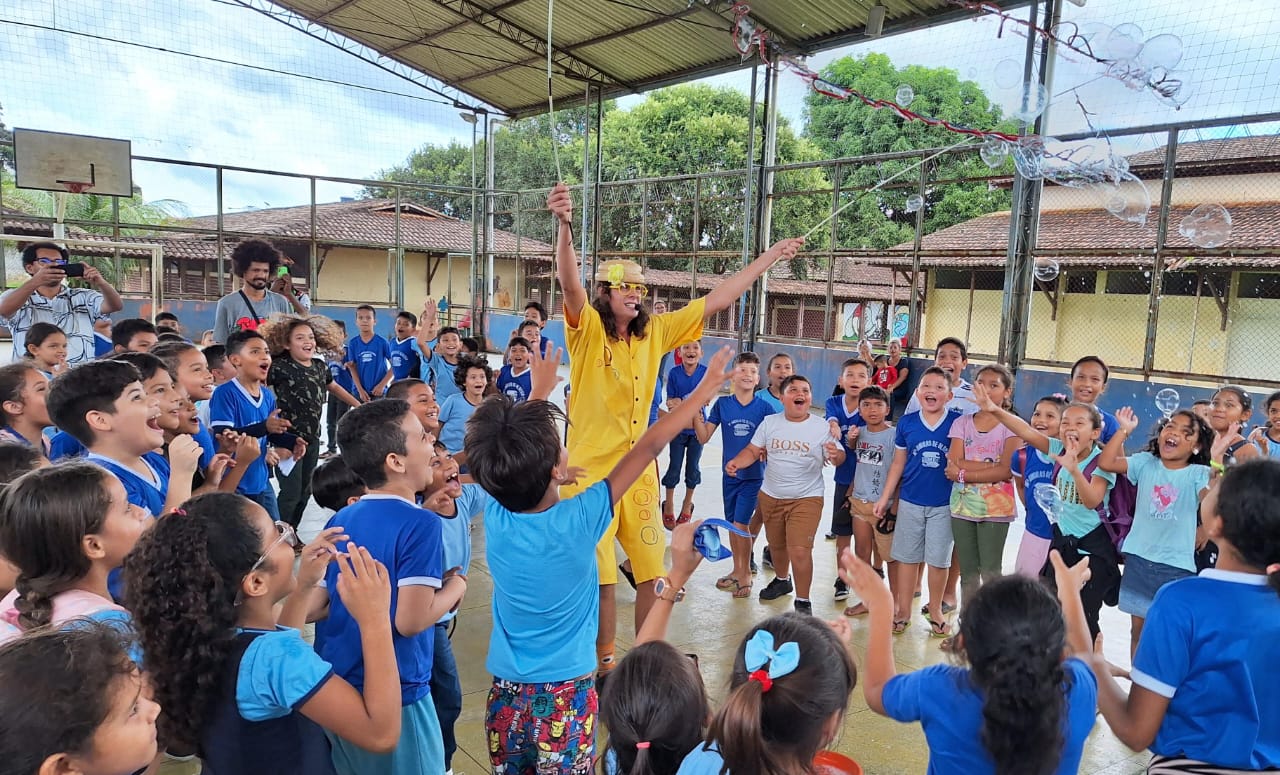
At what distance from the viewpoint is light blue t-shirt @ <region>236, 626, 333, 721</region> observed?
1410mm

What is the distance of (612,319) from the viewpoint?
10.8 feet

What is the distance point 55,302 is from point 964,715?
588cm

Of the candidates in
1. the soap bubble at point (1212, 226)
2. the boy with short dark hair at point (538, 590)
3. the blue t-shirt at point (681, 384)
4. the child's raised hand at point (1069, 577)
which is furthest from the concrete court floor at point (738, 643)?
the soap bubble at point (1212, 226)

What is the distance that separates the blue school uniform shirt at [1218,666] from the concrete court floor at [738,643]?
108cm

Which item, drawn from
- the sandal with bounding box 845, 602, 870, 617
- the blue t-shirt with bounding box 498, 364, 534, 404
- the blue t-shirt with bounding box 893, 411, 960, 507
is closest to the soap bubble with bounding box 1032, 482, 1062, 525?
the blue t-shirt with bounding box 893, 411, 960, 507

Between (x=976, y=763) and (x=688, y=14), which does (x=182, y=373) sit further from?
(x=688, y=14)

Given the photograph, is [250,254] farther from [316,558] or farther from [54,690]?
[54,690]

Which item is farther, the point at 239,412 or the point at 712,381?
the point at 239,412

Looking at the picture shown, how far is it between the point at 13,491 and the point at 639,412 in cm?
209

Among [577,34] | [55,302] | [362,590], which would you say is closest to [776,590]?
[362,590]

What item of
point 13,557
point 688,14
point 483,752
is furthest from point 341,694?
point 688,14

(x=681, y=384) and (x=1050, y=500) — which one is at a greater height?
(x=681, y=384)

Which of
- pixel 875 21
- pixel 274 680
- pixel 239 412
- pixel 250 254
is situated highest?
pixel 875 21

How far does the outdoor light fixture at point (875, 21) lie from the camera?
949 cm
